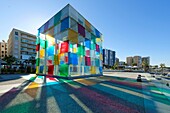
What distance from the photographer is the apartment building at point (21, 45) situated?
47494 mm

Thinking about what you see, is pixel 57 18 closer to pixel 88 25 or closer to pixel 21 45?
pixel 88 25

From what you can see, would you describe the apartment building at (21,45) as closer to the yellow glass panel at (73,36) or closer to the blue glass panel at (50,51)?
the blue glass panel at (50,51)

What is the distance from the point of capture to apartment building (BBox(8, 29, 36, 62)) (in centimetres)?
4749

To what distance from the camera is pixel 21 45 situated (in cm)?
5031

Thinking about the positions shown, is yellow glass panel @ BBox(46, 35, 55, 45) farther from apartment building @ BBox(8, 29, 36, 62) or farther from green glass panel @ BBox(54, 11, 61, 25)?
apartment building @ BBox(8, 29, 36, 62)

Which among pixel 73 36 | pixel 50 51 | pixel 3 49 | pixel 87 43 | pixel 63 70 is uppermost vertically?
pixel 3 49

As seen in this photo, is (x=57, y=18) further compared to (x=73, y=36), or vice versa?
(x=57, y=18)

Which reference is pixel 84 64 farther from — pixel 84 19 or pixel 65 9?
pixel 65 9

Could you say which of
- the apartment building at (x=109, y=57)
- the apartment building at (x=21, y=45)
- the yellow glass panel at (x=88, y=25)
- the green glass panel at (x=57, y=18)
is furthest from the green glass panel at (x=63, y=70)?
the apartment building at (x=109, y=57)

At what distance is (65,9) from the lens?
1664cm

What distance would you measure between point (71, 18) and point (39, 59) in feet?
39.6

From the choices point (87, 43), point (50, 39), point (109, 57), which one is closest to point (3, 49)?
point (50, 39)

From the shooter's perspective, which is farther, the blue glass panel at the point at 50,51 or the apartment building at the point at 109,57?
the apartment building at the point at 109,57

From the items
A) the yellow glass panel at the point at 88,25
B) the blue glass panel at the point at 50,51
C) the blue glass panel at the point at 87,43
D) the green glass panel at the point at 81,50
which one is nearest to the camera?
the green glass panel at the point at 81,50
